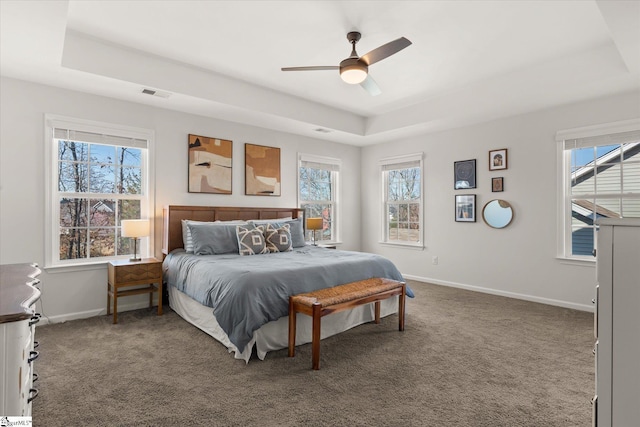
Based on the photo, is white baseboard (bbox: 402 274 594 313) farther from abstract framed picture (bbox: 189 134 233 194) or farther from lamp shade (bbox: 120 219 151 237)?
lamp shade (bbox: 120 219 151 237)

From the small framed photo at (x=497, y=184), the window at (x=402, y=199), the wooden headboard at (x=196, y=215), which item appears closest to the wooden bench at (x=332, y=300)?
the wooden headboard at (x=196, y=215)

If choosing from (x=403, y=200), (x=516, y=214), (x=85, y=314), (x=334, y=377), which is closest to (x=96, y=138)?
(x=85, y=314)

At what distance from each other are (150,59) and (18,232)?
219 cm

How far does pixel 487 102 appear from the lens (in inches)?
166

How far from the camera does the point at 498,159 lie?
15.4 ft

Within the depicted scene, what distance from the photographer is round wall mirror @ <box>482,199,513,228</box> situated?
4.61m

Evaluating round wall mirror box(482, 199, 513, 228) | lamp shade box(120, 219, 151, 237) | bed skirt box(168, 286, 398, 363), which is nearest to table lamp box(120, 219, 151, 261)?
lamp shade box(120, 219, 151, 237)

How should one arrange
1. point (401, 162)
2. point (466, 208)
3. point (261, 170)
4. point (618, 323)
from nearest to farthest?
1. point (618, 323)
2. point (466, 208)
3. point (261, 170)
4. point (401, 162)

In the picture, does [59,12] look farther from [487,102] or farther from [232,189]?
[487,102]

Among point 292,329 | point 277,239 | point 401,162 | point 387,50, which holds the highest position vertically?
point 387,50

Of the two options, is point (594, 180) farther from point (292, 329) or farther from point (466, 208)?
point (292, 329)

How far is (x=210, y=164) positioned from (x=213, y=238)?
3.98 ft

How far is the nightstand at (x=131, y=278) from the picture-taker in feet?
11.5

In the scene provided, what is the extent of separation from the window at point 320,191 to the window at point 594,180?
3428mm
